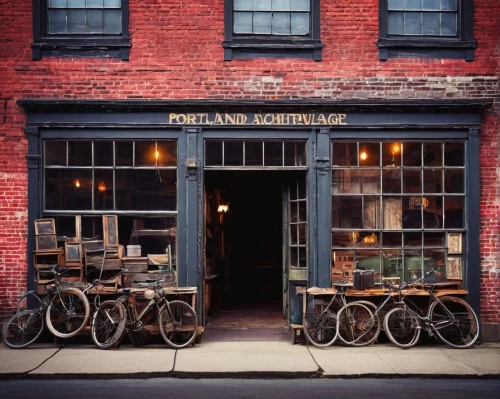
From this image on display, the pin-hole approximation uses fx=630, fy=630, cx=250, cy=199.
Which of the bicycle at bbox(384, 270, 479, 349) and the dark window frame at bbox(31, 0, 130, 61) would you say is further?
the dark window frame at bbox(31, 0, 130, 61)

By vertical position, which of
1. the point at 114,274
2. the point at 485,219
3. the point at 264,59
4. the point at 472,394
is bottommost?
the point at 472,394

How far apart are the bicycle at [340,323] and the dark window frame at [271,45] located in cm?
408

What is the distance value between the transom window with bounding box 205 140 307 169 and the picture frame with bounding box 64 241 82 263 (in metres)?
2.59

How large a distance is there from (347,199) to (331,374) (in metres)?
3.55

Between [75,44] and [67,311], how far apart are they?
4.56m

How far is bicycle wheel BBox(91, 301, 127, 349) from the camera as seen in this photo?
32.5 ft

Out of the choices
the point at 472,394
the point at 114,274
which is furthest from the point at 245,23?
the point at 472,394

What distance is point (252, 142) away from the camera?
36.2ft

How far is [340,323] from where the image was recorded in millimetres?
10430

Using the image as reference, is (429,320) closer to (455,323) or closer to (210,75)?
(455,323)

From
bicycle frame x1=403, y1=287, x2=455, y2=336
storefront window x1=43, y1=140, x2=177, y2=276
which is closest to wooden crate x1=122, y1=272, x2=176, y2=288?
storefront window x1=43, y1=140, x2=177, y2=276

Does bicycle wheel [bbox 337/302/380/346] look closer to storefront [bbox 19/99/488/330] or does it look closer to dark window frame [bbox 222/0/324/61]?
storefront [bbox 19/99/488/330]

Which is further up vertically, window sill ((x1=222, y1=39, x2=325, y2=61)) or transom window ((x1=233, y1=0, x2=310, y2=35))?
transom window ((x1=233, y1=0, x2=310, y2=35))

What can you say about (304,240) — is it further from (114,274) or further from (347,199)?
(114,274)
